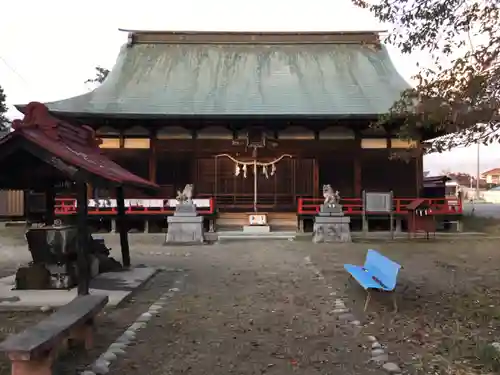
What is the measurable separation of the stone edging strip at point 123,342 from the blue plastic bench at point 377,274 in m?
2.71

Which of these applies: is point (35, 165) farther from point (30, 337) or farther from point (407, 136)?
point (407, 136)

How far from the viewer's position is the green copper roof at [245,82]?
18438 mm

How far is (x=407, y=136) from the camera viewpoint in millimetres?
7305

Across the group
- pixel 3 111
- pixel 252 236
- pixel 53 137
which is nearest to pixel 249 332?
pixel 53 137

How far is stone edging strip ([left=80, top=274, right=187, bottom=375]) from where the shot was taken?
13.6ft

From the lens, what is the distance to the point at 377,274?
22.4 ft

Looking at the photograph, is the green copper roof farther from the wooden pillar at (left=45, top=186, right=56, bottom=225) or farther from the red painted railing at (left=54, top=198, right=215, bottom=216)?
the wooden pillar at (left=45, top=186, right=56, bottom=225)

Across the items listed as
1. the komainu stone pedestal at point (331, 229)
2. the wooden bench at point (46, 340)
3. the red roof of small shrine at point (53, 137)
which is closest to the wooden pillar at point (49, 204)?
the red roof of small shrine at point (53, 137)

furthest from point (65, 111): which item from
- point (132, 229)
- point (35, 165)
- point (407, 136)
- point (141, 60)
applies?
point (407, 136)

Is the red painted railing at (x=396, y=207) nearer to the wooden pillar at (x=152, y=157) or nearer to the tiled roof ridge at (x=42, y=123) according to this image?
the wooden pillar at (x=152, y=157)

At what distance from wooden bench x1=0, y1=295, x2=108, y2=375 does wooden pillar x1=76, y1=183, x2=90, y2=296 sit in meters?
1.94

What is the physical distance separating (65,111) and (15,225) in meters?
7.06

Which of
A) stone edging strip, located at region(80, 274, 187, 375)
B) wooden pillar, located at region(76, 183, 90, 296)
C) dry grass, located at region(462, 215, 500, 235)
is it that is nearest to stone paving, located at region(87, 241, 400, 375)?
stone edging strip, located at region(80, 274, 187, 375)

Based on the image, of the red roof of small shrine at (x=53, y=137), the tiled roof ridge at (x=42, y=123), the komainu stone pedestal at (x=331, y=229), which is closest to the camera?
the red roof of small shrine at (x=53, y=137)
